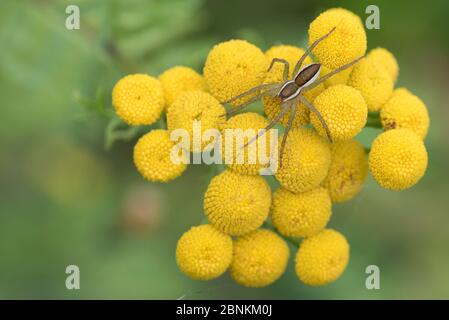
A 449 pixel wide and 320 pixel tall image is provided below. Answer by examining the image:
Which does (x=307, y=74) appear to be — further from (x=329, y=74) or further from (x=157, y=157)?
(x=157, y=157)

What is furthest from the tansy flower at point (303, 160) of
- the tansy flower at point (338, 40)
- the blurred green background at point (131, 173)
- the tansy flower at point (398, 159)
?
the blurred green background at point (131, 173)

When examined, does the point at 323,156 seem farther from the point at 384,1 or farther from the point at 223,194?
the point at 384,1

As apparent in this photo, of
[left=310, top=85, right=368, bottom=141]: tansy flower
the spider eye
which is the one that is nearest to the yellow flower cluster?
[left=310, top=85, right=368, bottom=141]: tansy flower

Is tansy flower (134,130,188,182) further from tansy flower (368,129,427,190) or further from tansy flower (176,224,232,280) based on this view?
tansy flower (368,129,427,190)

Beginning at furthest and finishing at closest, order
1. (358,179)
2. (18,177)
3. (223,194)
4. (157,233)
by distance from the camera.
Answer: (18,177), (157,233), (358,179), (223,194)
